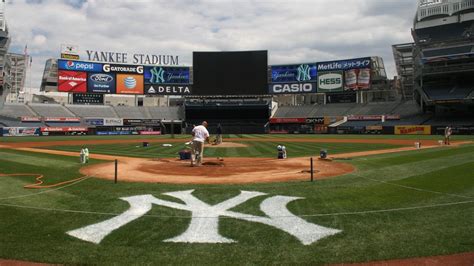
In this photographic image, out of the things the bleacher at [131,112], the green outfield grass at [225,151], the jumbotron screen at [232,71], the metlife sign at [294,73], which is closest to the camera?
the green outfield grass at [225,151]

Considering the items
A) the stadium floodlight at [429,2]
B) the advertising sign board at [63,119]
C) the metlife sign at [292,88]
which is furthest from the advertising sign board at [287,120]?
the advertising sign board at [63,119]

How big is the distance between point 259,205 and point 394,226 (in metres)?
2.65

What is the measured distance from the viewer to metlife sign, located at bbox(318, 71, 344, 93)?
A: 71550 mm

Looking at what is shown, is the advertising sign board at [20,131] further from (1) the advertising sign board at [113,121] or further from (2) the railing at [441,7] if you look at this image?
(2) the railing at [441,7]

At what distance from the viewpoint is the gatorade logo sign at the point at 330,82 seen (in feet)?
235

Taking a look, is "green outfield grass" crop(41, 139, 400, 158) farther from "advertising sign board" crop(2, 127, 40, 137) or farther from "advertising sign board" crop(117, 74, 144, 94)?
"advertising sign board" crop(117, 74, 144, 94)

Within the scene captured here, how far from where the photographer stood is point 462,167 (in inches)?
536

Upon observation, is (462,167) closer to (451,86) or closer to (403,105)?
(451,86)

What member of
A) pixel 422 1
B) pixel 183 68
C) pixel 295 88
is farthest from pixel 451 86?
pixel 183 68

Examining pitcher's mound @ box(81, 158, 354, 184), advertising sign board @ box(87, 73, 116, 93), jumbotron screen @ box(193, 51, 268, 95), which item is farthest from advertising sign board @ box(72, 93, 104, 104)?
pitcher's mound @ box(81, 158, 354, 184)

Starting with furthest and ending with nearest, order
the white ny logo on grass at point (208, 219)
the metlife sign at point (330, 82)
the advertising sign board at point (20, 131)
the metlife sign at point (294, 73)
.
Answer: the metlife sign at point (294, 73) → the metlife sign at point (330, 82) → the advertising sign board at point (20, 131) → the white ny logo on grass at point (208, 219)

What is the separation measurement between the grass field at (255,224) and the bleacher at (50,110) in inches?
2471

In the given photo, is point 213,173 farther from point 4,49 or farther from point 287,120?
point 4,49

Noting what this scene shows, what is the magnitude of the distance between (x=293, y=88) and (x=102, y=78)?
3711 cm
